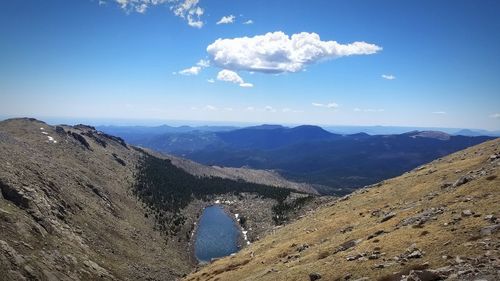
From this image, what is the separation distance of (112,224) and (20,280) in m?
66.1

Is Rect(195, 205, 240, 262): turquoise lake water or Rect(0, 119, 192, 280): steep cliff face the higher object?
Rect(0, 119, 192, 280): steep cliff face

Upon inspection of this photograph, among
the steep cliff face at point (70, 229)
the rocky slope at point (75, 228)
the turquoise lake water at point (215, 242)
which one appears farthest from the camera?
the turquoise lake water at point (215, 242)

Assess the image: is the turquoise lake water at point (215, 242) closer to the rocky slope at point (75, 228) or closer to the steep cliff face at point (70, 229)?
the rocky slope at point (75, 228)

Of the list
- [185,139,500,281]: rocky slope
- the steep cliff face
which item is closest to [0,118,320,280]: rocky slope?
the steep cliff face

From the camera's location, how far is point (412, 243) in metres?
45.5

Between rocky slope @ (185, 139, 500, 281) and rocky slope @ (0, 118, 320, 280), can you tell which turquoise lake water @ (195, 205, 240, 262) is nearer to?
rocky slope @ (0, 118, 320, 280)

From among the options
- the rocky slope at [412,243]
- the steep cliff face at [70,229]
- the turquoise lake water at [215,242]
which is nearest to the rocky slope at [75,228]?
the steep cliff face at [70,229]

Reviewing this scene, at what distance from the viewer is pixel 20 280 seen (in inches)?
2726

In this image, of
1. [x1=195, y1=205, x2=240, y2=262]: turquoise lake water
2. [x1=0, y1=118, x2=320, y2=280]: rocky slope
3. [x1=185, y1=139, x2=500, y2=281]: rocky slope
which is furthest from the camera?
[x1=195, y1=205, x2=240, y2=262]: turquoise lake water

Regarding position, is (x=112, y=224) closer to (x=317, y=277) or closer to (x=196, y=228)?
(x=196, y=228)

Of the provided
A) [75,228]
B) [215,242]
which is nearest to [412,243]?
[75,228]

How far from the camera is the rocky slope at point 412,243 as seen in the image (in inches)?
1448

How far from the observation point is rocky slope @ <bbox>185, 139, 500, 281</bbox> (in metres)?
Answer: 36.8

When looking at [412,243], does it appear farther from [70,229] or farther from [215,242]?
[215,242]
